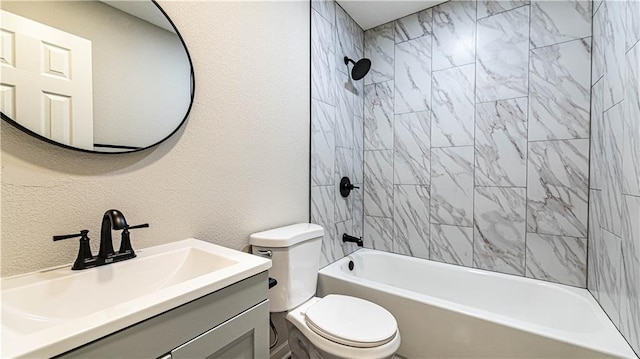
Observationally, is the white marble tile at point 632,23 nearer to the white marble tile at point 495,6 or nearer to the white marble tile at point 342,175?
the white marble tile at point 495,6

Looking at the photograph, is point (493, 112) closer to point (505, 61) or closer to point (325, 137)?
point (505, 61)

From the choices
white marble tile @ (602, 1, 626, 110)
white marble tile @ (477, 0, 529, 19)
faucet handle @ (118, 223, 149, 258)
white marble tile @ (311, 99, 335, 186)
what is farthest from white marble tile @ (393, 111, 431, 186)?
faucet handle @ (118, 223, 149, 258)

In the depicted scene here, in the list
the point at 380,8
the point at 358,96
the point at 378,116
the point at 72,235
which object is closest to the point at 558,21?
the point at 380,8

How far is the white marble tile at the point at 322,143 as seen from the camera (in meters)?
1.95

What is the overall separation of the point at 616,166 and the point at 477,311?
987mm

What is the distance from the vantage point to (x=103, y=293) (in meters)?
0.83

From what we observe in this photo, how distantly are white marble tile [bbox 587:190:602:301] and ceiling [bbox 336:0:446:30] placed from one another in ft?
5.75

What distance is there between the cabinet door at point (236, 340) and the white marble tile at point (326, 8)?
1.97 meters

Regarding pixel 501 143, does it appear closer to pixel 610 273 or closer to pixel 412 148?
pixel 412 148

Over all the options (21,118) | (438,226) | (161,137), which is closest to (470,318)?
(438,226)

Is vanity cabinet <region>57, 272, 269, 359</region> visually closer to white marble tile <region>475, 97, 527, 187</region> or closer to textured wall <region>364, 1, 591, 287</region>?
textured wall <region>364, 1, 591, 287</region>

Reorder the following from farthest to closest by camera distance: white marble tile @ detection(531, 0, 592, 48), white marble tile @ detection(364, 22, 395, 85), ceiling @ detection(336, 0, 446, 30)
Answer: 1. white marble tile @ detection(364, 22, 395, 85)
2. ceiling @ detection(336, 0, 446, 30)
3. white marble tile @ detection(531, 0, 592, 48)

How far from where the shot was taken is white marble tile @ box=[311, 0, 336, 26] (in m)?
1.95

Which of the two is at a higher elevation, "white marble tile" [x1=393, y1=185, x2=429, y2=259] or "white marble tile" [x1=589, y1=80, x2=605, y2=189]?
"white marble tile" [x1=589, y1=80, x2=605, y2=189]
